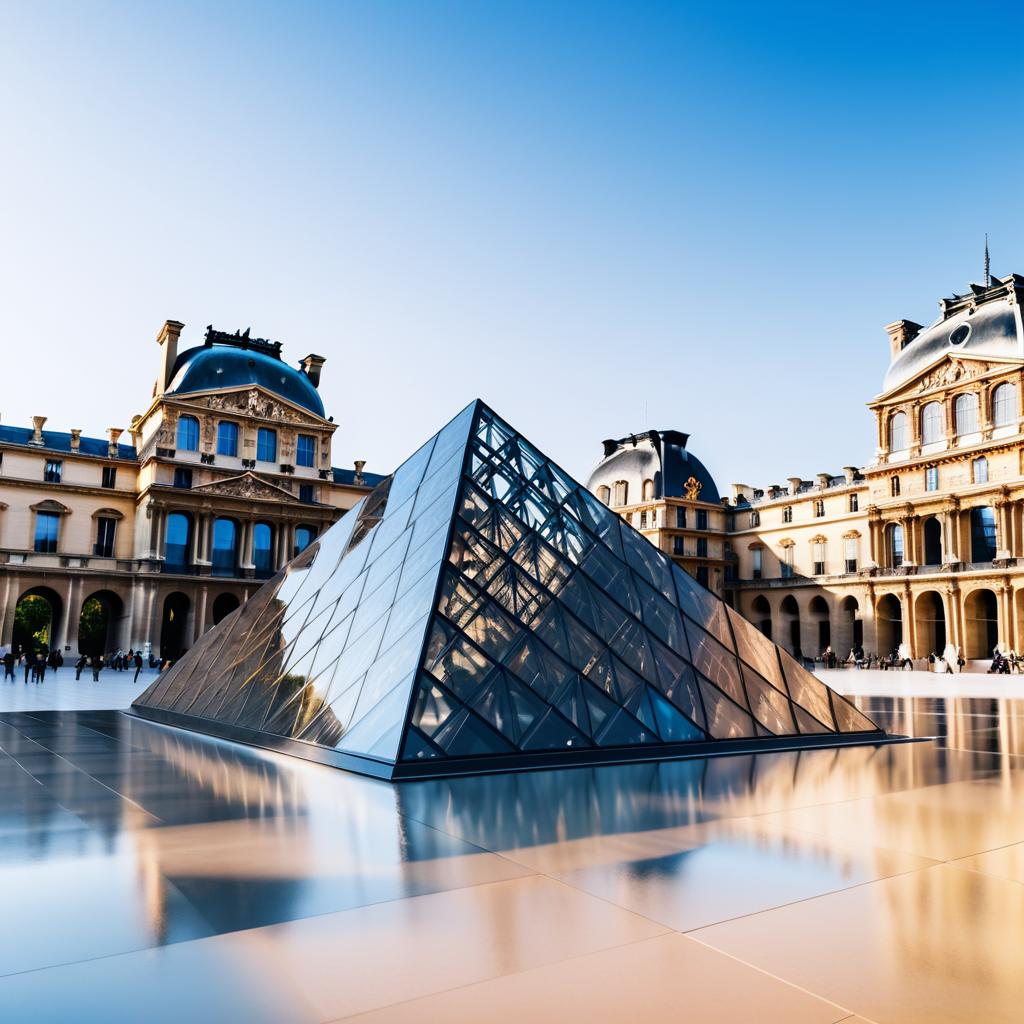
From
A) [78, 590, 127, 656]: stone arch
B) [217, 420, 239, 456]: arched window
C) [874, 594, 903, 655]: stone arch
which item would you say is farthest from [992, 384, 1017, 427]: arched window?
[78, 590, 127, 656]: stone arch

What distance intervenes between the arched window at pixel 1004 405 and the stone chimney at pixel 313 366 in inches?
1660

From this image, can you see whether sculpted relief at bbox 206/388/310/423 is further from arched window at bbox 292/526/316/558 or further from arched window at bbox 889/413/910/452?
arched window at bbox 889/413/910/452

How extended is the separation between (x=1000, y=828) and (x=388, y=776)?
4660mm

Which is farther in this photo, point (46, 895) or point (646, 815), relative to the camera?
point (646, 815)

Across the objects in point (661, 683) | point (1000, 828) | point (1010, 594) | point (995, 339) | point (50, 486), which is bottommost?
point (1000, 828)

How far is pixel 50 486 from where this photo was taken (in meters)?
44.7

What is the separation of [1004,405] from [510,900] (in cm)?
4720

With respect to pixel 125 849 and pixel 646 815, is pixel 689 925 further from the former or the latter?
pixel 125 849

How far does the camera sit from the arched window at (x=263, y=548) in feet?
162

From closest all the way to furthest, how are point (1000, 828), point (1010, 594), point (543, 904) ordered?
point (543, 904) → point (1000, 828) → point (1010, 594)

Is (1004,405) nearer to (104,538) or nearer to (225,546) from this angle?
(225,546)

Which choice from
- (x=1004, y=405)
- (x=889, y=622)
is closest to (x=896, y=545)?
(x=889, y=622)

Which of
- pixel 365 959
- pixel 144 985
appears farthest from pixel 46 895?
pixel 365 959

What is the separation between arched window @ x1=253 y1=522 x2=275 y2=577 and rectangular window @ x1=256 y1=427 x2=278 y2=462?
4005 mm
